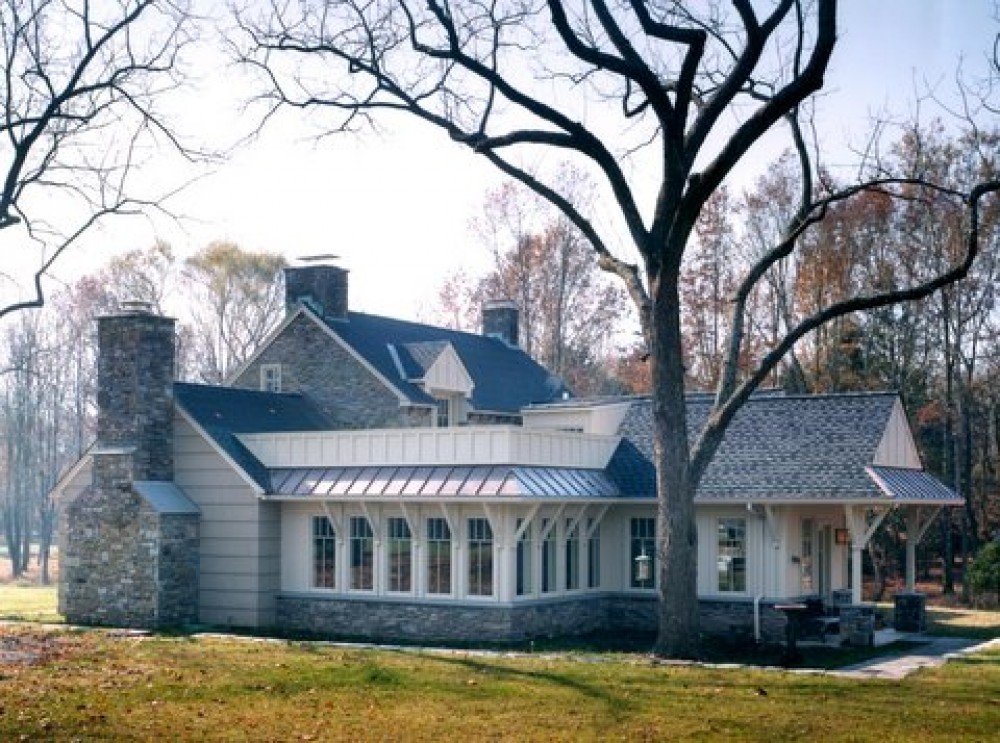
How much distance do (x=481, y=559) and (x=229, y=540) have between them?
5.17 metres

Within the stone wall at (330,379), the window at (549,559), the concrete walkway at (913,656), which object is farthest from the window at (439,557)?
the concrete walkway at (913,656)

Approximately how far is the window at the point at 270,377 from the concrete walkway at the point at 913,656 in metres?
14.4

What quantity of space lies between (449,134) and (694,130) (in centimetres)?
392

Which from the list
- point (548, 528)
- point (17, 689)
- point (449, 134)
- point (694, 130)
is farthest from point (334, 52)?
point (17, 689)

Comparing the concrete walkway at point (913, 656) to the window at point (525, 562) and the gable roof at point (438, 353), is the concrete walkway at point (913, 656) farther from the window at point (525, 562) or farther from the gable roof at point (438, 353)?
the gable roof at point (438, 353)

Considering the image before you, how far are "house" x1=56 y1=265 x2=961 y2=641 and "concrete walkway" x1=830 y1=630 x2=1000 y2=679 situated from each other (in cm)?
129

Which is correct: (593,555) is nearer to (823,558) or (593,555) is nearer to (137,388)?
(823,558)

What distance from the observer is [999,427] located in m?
41.4

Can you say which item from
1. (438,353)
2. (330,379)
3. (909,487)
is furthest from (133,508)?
(909,487)

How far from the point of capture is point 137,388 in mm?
24906

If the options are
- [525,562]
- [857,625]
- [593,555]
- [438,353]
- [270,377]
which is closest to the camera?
[857,625]

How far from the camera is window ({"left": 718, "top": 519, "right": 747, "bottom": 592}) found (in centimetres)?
2419

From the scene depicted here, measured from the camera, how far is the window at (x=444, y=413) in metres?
30.6

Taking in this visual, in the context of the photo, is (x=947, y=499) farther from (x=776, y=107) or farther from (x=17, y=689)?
(x=17, y=689)
